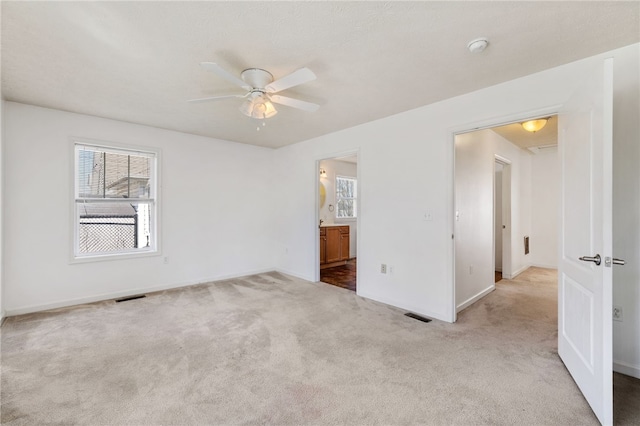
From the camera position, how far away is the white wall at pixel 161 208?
3297 millimetres

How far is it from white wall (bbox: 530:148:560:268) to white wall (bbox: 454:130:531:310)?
1.46 m

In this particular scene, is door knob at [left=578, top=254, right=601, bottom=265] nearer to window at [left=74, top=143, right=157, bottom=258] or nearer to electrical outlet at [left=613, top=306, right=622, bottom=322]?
electrical outlet at [left=613, top=306, right=622, bottom=322]

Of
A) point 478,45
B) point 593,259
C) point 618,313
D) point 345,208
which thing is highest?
point 478,45

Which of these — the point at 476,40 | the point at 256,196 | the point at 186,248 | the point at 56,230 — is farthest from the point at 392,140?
the point at 56,230

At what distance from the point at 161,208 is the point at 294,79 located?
323cm

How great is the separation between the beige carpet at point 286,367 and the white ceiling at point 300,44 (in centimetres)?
242

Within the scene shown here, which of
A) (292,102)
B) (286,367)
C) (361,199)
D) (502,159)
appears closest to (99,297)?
(286,367)

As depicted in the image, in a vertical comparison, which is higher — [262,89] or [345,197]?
[262,89]

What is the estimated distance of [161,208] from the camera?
429 centimetres

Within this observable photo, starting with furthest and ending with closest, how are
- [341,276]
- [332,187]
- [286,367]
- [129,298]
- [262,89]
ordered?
[332,187] → [341,276] → [129,298] → [262,89] → [286,367]

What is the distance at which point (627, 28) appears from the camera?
6.16 ft

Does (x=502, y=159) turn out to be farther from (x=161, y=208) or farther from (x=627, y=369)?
(x=161, y=208)

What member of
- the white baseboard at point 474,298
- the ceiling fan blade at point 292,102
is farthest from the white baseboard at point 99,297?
the white baseboard at point 474,298

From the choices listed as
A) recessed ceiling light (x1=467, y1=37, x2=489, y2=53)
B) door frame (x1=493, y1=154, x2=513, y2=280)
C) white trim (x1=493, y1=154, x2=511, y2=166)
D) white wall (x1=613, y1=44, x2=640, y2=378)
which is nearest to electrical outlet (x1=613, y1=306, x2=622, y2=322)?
white wall (x1=613, y1=44, x2=640, y2=378)
